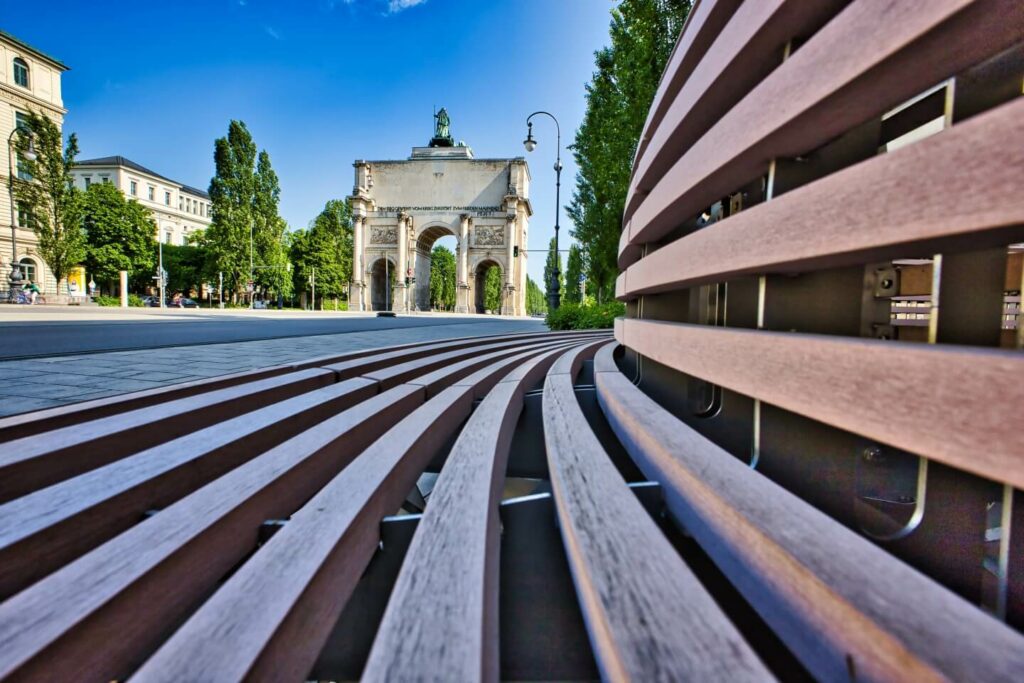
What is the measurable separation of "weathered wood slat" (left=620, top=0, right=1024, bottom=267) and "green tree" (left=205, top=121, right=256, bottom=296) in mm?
49649

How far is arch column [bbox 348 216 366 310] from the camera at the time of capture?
44.6 meters

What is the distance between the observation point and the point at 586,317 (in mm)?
10102

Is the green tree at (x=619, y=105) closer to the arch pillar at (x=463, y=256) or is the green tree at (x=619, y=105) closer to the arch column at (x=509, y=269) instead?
the arch column at (x=509, y=269)

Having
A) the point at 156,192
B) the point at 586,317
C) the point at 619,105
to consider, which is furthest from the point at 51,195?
the point at 156,192

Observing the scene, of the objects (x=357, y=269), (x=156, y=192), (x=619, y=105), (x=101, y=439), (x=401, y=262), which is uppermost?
(x=156, y=192)

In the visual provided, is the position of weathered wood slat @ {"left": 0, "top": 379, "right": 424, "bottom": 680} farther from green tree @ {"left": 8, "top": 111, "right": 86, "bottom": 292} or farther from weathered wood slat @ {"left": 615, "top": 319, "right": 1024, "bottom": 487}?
green tree @ {"left": 8, "top": 111, "right": 86, "bottom": 292}

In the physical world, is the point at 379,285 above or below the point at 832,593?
above

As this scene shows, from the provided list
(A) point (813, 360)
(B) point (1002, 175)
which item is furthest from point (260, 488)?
(B) point (1002, 175)

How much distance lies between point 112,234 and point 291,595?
194ft

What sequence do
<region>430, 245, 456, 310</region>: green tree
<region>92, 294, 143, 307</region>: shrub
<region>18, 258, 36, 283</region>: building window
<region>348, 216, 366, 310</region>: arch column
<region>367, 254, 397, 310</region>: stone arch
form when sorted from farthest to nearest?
<region>430, 245, 456, 310</region>: green tree, <region>367, 254, 397, 310</region>: stone arch, <region>348, 216, 366, 310</region>: arch column, <region>18, 258, 36, 283</region>: building window, <region>92, 294, 143, 307</region>: shrub

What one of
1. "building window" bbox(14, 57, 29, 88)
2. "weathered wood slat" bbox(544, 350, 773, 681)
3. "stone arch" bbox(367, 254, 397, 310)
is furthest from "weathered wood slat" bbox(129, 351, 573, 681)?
"building window" bbox(14, 57, 29, 88)

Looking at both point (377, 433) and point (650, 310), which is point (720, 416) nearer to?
point (650, 310)

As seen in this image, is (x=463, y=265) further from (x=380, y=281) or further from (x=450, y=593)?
(x=450, y=593)

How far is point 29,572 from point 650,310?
2232mm
